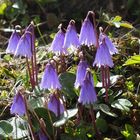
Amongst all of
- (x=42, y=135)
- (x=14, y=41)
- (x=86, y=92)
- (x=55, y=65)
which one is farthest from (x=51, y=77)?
(x=14, y=41)

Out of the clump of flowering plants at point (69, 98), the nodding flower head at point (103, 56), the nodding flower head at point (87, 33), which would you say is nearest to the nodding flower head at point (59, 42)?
the clump of flowering plants at point (69, 98)

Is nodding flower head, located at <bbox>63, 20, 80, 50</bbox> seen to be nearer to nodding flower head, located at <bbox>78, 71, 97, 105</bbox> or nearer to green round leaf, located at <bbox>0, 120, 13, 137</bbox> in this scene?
nodding flower head, located at <bbox>78, 71, 97, 105</bbox>

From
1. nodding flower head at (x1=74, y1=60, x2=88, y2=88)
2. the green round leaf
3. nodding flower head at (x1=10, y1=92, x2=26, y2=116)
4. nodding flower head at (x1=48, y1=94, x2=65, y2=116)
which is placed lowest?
the green round leaf

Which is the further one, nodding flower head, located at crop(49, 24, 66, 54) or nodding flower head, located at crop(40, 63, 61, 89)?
nodding flower head, located at crop(49, 24, 66, 54)

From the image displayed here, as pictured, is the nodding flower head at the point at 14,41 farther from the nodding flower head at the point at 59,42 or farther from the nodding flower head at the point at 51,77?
the nodding flower head at the point at 51,77

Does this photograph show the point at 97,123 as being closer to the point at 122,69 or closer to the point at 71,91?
the point at 71,91

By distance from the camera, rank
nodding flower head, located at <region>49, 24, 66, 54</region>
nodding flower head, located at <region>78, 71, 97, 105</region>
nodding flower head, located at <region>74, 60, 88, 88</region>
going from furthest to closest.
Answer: nodding flower head, located at <region>49, 24, 66, 54</region>, nodding flower head, located at <region>74, 60, 88, 88</region>, nodding flower head, located at <region>78, 71, 97, 105</region>

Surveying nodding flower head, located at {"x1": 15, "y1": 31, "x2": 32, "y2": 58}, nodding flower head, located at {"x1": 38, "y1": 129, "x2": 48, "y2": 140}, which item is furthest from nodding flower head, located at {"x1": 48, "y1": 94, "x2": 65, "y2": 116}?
nodding flower head, located at {"x1": 15, "y1": 31, "x2": 32, "y2": 58}
